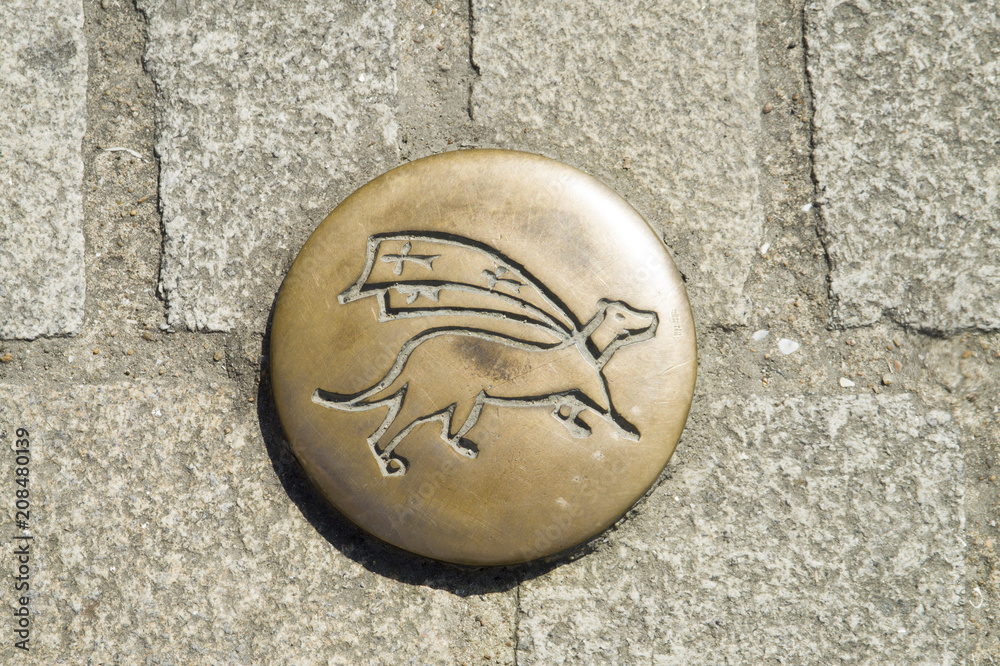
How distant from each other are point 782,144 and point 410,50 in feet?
3.09

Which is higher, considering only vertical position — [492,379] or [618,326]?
[618,326]

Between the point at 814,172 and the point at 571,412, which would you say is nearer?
the point at 571,412

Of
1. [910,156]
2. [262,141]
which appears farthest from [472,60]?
[910,156]

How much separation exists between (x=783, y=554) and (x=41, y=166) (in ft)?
6.70

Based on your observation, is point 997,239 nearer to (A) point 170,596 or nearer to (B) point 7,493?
(A) point 170,596

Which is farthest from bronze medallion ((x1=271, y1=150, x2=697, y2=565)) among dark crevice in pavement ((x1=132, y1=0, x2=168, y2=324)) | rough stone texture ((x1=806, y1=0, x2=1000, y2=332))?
rough stone texture ((x1=806, y1=0, x2=1000, y2=332))

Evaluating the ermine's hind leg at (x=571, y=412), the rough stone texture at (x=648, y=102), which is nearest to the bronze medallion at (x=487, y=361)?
the ermine's hind leg at (x=571, y=412)

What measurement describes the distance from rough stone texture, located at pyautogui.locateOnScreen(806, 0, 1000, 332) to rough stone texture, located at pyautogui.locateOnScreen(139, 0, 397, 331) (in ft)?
3.57

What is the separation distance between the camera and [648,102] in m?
1.53

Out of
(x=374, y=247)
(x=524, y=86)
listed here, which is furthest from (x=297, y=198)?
(x=524, y=86)

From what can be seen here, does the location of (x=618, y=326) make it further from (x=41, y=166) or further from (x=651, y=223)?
(x=41, y=166)

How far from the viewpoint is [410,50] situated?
1.55 metres

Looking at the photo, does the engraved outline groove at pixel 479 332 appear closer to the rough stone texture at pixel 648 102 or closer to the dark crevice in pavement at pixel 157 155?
the rough stone texture at pixel 648 102

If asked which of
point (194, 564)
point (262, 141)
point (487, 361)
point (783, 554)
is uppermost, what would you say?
point (262, 141)
